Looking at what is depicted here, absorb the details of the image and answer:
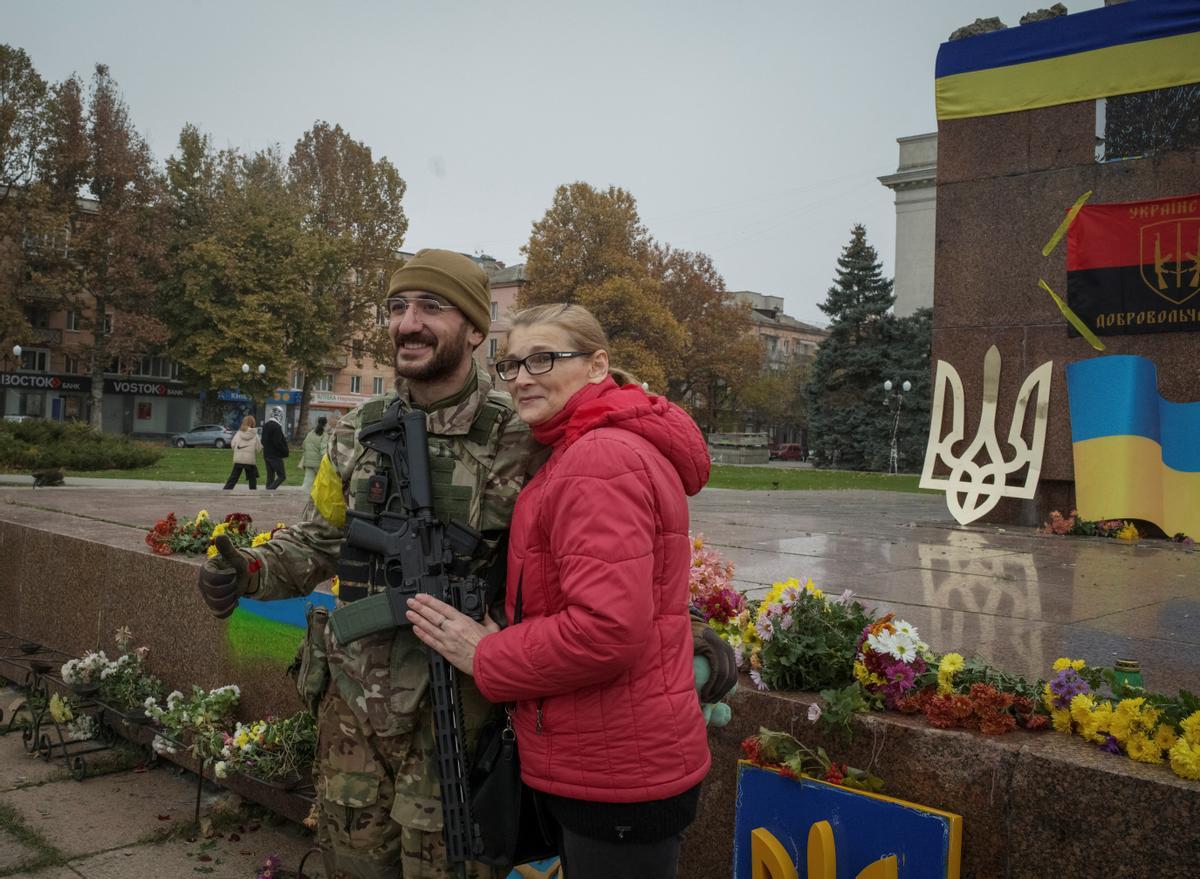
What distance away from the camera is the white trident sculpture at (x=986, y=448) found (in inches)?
428

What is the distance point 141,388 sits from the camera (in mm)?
57438

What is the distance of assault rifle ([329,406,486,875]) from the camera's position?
7.62ft

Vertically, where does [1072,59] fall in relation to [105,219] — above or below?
below

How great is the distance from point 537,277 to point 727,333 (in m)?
11.6

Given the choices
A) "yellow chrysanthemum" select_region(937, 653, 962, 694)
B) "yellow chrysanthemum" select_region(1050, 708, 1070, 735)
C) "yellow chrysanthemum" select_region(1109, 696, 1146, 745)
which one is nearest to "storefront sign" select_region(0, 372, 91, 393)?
"yellow chrysanthemum" select_region(937, 653, 962, 694)

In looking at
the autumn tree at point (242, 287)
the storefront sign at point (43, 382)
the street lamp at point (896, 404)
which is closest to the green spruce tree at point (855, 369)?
the street lamp at point (896, 404)

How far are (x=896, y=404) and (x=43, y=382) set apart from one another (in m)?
43.6

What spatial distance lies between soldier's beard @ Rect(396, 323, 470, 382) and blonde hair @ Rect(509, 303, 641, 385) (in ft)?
1.17

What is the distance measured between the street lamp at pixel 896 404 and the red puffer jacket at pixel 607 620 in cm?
4073

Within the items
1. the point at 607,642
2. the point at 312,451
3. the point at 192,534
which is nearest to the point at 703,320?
the point at 312,451

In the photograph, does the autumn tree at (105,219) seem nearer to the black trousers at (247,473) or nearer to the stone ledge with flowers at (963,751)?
the black trousers at (247,473)

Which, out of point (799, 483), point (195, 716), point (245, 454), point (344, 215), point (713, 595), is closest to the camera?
point (713, 595)

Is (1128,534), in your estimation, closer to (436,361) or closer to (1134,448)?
(1134,448)

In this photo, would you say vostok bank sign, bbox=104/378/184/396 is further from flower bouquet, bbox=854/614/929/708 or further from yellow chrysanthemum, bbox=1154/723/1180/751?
yellow chrysanthemum, bbox=1154/723/1180/751
